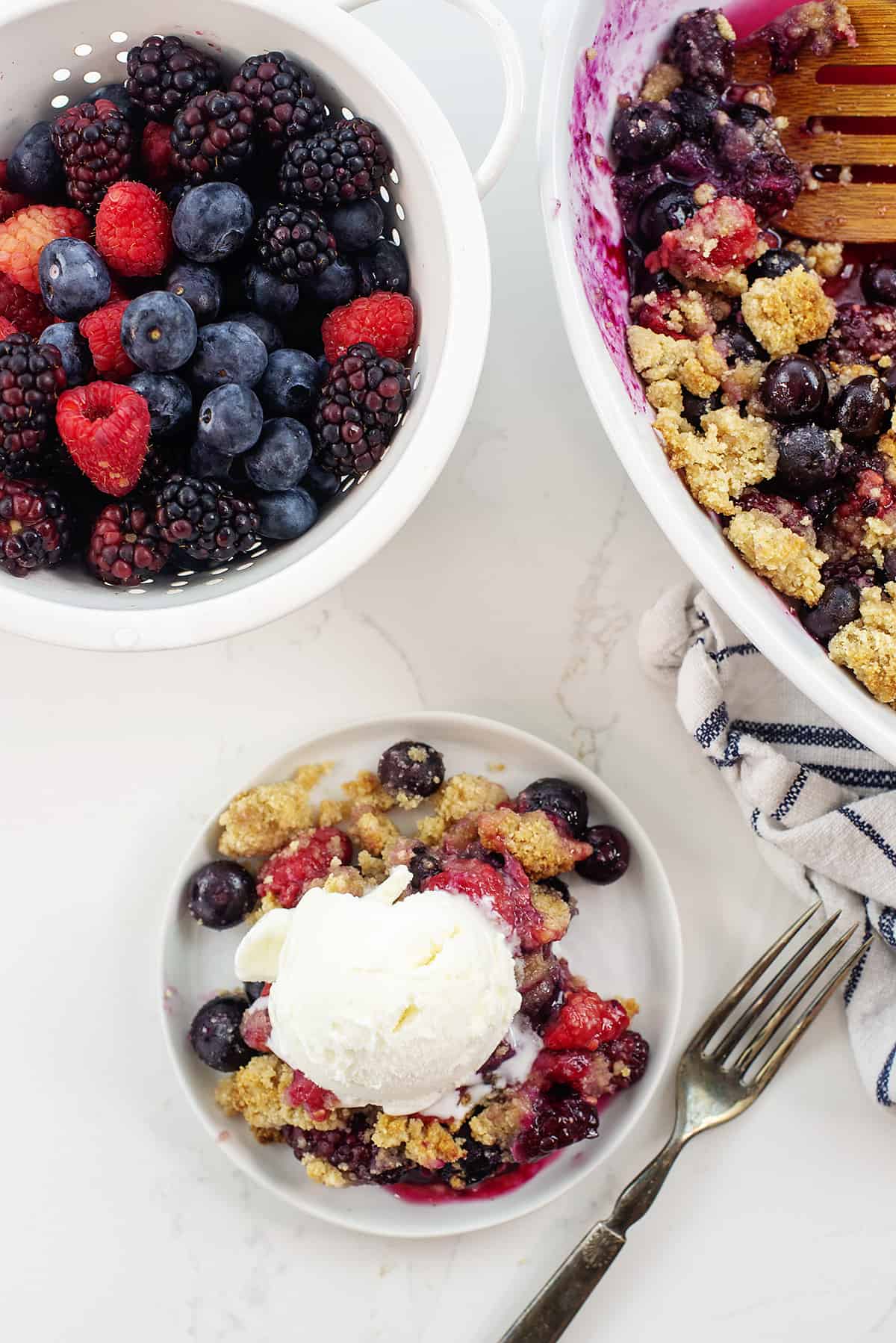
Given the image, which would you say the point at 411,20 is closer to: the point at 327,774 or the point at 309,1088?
the point at 327,774

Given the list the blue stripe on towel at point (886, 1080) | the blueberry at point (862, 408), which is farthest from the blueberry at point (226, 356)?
the blue stripe on towel at point (886, 1080)

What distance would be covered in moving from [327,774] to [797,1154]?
78cm

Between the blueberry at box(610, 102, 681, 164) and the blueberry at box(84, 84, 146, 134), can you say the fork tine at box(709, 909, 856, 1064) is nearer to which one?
the blueberry at box(610, 102, 681, 164)

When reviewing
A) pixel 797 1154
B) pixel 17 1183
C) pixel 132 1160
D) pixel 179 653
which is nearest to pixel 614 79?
pixel 179 653

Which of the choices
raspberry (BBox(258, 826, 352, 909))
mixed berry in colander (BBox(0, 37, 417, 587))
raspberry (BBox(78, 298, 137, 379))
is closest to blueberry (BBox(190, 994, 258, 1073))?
raspberry (BBox(258, 826, 352, 909))

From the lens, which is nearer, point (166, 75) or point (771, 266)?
point (166, 75)

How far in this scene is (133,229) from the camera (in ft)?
3.46

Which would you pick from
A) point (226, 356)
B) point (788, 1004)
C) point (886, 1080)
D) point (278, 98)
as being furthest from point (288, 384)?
point (886, 1080)

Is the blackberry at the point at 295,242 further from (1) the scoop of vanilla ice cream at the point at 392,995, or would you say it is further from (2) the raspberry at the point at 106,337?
(1) the scoop of vanilla ice cream at the point at 392,995

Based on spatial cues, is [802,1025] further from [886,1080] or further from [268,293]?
[268,293]

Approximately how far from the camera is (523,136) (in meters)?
1.38

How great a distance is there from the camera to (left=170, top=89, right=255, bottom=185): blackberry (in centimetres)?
104

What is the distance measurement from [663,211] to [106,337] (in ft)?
2.06

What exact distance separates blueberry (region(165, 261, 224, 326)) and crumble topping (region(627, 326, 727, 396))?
1.51 ft
